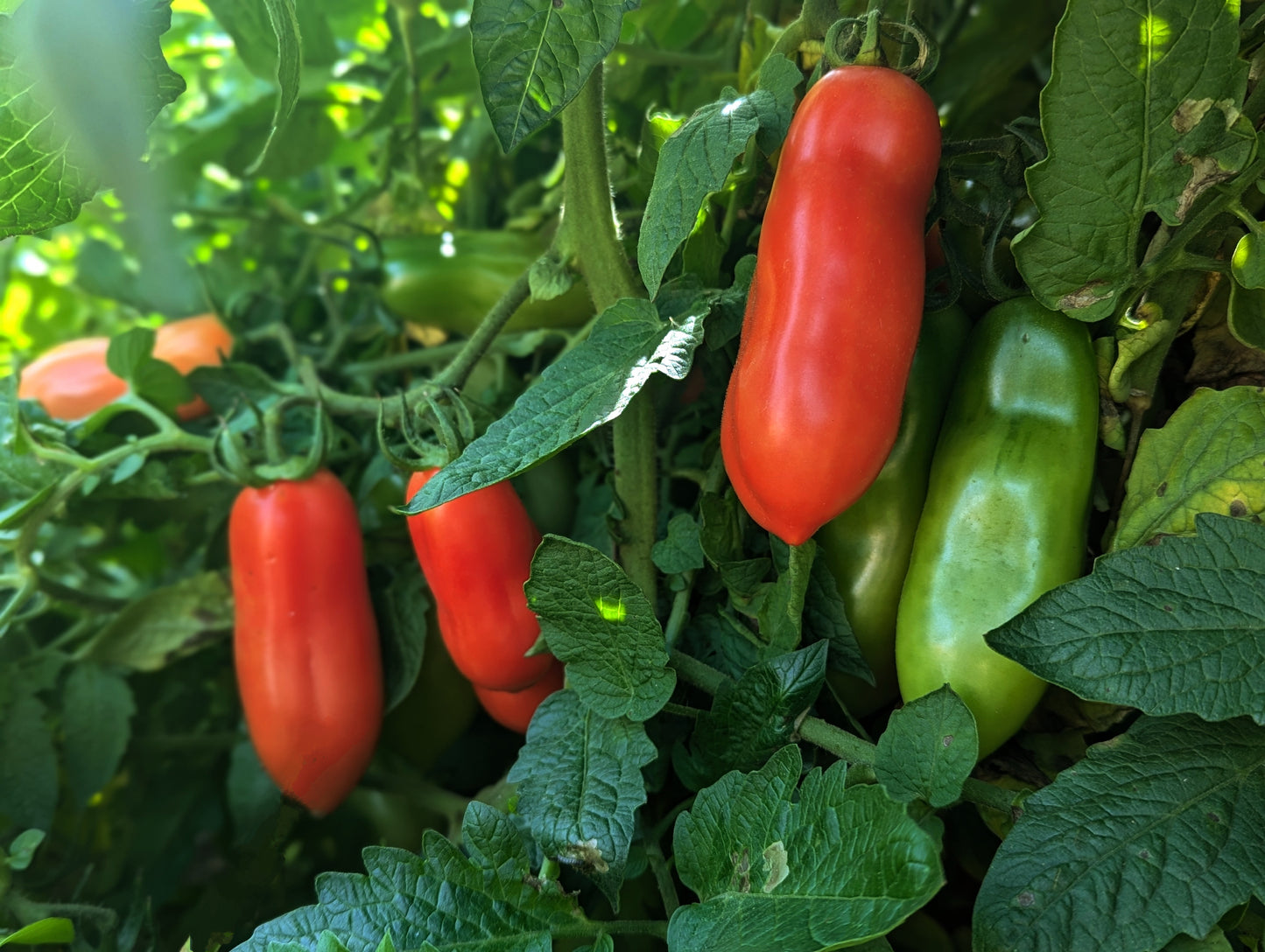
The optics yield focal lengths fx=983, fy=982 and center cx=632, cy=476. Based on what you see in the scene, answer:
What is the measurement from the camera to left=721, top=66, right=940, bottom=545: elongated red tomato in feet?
1.56

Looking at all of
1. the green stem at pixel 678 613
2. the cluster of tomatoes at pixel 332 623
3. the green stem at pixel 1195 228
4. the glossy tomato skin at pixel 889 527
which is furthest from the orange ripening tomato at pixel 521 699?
the green stem at pixel 1195 228

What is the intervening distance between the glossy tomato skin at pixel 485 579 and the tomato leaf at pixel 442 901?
132 mm

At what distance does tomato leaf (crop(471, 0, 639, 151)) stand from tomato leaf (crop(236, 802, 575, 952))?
37cm

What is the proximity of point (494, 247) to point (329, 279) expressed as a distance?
172 millimetres

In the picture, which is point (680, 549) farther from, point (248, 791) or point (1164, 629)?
point (248, 791)

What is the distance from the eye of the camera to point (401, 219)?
1.04 meters

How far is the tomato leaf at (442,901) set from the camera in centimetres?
50

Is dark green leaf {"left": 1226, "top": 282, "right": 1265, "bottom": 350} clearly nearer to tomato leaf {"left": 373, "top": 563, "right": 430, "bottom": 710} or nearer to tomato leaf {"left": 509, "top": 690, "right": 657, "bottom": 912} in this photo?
tomato leaf {"left": 509, "top": 690, "right": 657, "bottom": 912}

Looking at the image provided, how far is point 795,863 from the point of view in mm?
456

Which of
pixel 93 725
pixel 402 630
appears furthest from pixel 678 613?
pixel 93 725

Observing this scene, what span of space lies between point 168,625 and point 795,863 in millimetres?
617

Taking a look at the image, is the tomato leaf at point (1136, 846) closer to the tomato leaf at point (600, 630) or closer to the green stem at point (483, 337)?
the tomato leaf at point (600, 630)

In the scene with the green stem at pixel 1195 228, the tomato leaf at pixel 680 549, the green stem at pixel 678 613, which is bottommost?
the green stem at pixel 678 613

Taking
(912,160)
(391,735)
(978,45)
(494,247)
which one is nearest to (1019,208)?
(912,160)
